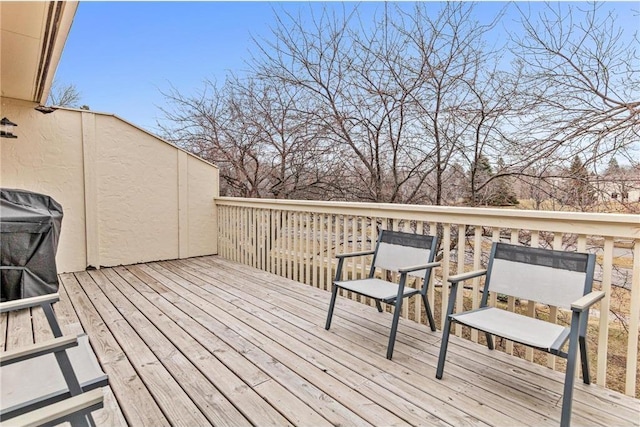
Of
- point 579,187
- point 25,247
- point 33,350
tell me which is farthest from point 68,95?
point 579,187

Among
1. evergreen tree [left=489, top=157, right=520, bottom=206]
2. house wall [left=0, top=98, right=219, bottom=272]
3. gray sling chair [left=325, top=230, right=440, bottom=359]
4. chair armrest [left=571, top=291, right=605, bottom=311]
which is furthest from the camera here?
evergreen tree [left=489, top=157, right=520, bottom=206]

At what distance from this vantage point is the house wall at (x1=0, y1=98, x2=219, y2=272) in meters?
4.30

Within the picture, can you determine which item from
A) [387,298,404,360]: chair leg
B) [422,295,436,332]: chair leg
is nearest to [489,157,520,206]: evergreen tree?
[422,295,436,332]: chair leg

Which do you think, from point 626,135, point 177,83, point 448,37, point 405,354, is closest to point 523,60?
point 448,37

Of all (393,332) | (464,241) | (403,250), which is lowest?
(393,332)

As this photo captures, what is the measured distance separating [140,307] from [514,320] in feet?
10.8

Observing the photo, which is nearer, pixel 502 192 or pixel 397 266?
pixel 397 266

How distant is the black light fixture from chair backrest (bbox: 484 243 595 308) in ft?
17.1

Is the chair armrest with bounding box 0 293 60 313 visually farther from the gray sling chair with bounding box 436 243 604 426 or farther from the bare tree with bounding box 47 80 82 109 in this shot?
the bare tree with bounding box 47 80 82 109

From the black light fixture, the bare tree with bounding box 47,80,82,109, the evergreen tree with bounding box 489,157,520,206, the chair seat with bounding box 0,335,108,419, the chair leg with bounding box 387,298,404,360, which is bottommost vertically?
the chair leg with bounding box 387,298,404,360

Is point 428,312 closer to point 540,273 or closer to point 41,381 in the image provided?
point 540,273

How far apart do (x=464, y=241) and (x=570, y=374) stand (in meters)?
1.21

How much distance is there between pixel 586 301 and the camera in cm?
175

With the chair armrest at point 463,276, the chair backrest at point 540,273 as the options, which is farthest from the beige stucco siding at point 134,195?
the chair backrest at point 540,273
